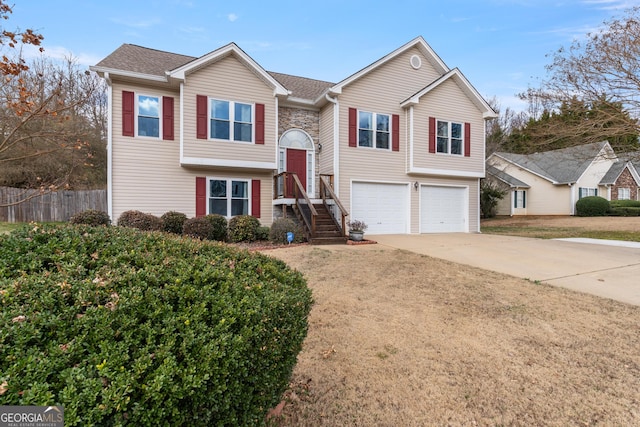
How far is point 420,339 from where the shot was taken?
11.2 ft

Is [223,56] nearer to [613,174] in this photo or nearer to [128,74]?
[128,74]

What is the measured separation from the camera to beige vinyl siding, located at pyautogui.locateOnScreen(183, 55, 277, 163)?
10617 mm

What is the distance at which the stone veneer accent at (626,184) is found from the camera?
25.4 meters

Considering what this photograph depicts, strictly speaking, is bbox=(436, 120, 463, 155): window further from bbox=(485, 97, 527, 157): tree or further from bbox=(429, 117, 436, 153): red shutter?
bbox=(485, 97, 527, 157): tree

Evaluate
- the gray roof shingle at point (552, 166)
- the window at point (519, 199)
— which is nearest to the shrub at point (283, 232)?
the gray roof shingle at point (552, 166)

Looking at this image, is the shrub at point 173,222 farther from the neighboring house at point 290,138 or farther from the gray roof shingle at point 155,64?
the gray roof shingle at point 155,64

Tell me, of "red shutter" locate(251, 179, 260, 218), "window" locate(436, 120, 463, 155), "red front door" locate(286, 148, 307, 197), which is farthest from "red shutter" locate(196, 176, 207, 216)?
"window" locate(436, 120, 463, 155)

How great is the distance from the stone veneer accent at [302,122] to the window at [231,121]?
1.55 m

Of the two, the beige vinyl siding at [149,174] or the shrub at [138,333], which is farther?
the beige vinyl siding at [149,174]

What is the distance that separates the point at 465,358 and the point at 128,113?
1159 cm

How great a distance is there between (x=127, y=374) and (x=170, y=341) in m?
0.20

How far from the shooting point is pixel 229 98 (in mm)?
11195

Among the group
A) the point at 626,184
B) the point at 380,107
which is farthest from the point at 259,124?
the point at 626,184

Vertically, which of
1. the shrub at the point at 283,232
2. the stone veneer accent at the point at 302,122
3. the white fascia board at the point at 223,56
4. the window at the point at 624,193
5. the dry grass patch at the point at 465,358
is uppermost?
the white fascia board at the point at 223,56
